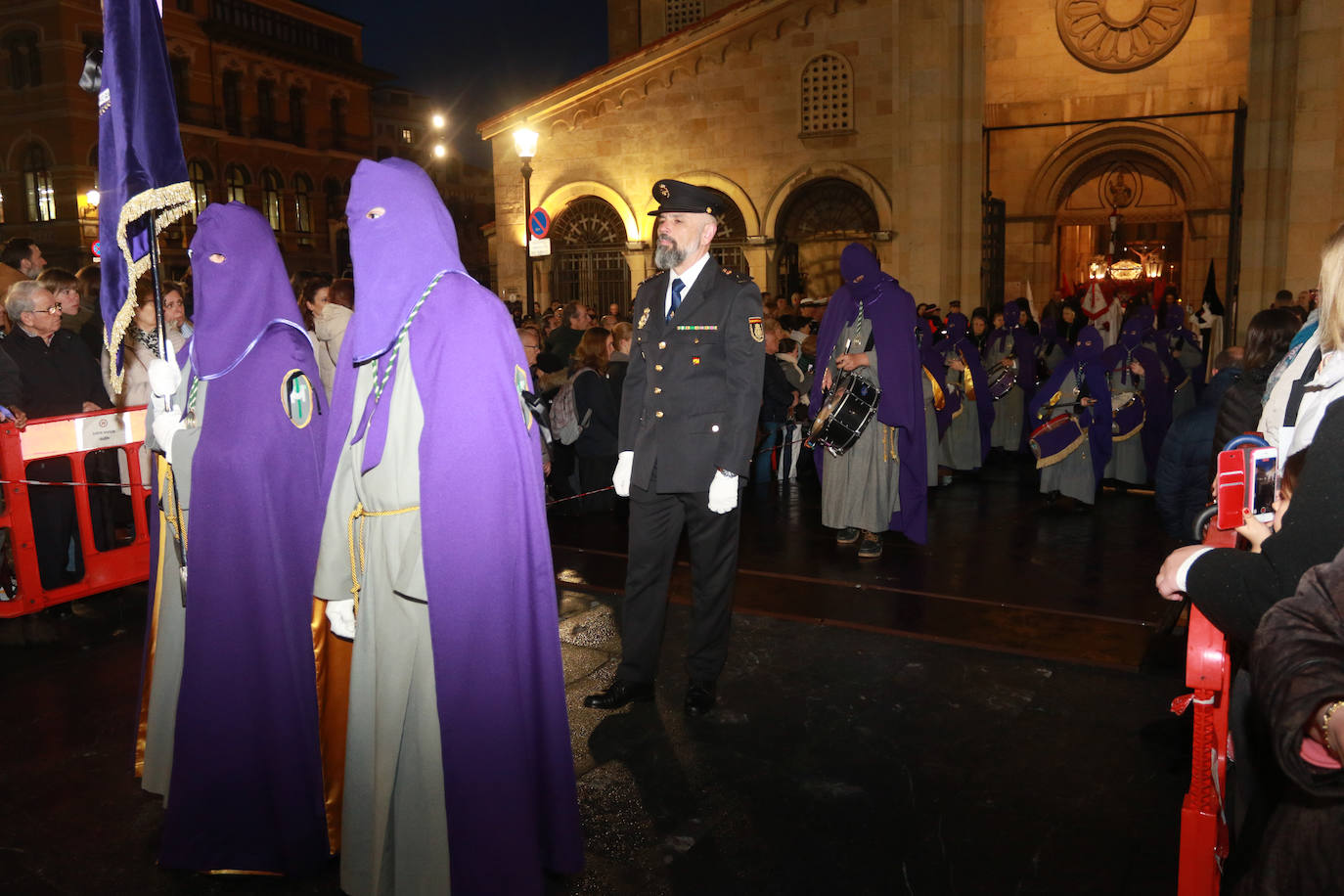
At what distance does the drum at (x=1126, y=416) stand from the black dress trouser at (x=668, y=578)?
22.5ft

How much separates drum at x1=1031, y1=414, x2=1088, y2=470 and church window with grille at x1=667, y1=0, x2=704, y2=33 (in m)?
21.8

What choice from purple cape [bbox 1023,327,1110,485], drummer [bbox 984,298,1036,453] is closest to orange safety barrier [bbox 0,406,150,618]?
purple cape [bbox 1023,327,1110,485]

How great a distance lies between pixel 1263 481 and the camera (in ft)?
8.00

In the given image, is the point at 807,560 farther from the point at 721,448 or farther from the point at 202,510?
the point at 202,510

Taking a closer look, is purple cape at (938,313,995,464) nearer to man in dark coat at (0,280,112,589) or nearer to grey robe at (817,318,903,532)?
grey robe at (817,318,903,532)

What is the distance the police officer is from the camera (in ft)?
15.2

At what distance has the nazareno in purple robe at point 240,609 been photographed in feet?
10.8

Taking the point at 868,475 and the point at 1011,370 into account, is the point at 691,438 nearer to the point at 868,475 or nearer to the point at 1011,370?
the point at 868,475

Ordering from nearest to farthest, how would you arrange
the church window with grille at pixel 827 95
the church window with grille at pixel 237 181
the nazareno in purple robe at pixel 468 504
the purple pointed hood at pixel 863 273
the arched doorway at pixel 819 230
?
1. the nazareno in purple robe at pixel 468 504
2. the purple pointed hood at pixel 863 273
3. the church window with grille at pixel 827 95
4. the arched doorway at pixel 819 230
5. the church window with grille at pixel 237 181

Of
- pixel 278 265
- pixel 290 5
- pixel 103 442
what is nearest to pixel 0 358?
pixel 103 442

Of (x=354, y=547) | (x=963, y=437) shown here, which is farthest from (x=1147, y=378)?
(x=354, y=547)

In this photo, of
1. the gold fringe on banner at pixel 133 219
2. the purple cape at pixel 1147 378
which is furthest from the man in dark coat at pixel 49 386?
the purple cape at pixel 1147 378

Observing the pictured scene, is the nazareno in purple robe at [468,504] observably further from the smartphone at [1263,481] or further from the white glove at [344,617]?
the smartphone at [1263,481]

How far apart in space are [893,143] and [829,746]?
57.8 feet
